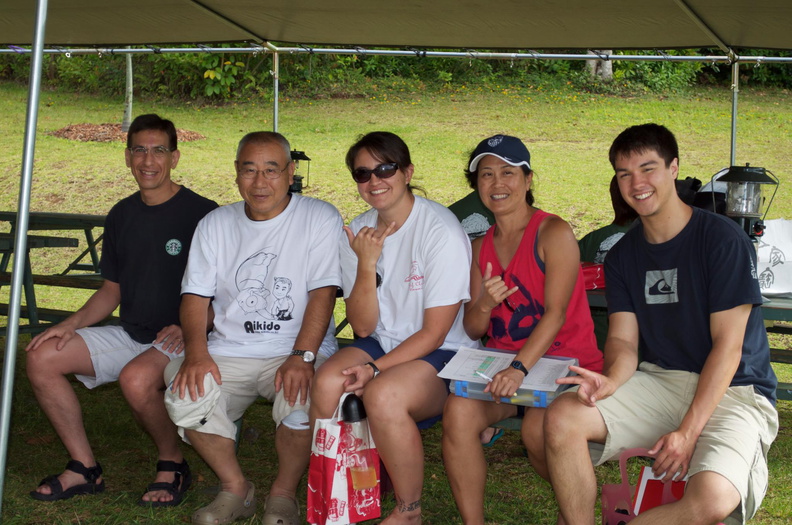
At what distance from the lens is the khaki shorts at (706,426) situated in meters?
2.38

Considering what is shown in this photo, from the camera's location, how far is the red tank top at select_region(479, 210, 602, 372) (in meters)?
3.10

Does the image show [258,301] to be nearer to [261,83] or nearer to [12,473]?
[12,473]

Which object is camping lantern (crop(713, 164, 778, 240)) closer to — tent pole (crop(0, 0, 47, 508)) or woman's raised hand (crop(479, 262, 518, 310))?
woman's raised hand (crop(479, 262, 518, 310))

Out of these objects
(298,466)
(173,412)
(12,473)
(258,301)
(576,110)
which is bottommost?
(12,473)

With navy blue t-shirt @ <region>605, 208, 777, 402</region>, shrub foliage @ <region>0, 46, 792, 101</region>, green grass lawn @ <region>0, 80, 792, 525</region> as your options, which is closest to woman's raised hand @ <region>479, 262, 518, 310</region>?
navy blue t-shirt @ <region>605, 208, 777, 402</region>

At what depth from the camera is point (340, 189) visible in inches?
502

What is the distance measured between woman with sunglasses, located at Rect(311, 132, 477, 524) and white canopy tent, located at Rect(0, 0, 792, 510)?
1.66 metres

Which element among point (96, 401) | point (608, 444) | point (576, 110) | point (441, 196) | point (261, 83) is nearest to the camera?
point (608, 444)

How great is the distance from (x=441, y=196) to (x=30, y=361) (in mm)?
9575

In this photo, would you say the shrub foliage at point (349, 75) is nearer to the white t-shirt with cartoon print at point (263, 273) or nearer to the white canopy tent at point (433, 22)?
the white canopy tent at point (433, 22)

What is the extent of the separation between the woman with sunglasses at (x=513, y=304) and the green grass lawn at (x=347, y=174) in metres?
0.69

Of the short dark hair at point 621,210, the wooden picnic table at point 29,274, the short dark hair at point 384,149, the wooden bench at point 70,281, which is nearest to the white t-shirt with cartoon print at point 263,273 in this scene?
the short dark hair at point 384,149

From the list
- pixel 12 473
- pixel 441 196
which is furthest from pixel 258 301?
pixel 441 196

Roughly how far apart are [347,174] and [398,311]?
1038 cm
